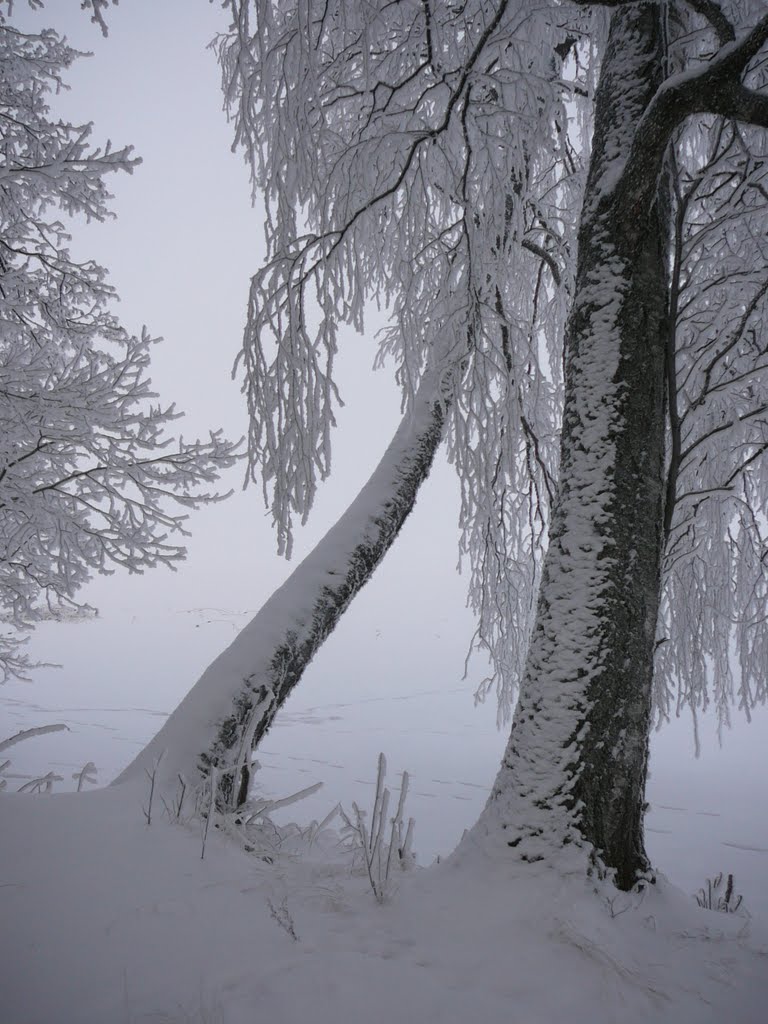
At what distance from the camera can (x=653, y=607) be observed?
1.69 meters

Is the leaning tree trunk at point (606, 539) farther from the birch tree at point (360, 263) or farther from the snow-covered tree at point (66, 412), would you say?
the snow-covered tree at point (66, 412)

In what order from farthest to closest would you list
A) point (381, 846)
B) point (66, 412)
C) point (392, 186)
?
point (66, 412) → point (392, 186) → point (381, 846)

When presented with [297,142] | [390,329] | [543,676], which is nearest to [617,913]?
[543,676]

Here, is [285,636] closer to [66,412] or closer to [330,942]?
[330,942]

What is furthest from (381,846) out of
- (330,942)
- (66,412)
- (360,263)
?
(66,412)

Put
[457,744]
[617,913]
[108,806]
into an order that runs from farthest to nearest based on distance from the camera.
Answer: [457,744]
[108,806]
[617,913]

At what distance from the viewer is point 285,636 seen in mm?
2404

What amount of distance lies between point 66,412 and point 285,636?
7.50 ft

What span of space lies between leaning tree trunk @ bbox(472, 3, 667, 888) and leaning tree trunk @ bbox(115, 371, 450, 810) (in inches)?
36.8

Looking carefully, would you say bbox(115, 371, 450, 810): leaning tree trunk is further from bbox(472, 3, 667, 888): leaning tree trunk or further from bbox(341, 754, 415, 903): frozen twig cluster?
bbox(472, 3, 667, 888): leaning tree trunk

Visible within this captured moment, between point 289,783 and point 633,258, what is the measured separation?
602 cm

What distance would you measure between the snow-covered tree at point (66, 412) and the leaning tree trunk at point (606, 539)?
3.04 m

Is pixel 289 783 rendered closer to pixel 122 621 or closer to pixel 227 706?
pixel 227 706

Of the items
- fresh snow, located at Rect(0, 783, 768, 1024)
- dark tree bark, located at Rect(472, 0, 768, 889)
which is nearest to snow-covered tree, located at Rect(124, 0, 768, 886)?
dark tree bark, located at Rect(472, 0, 768, 889)
